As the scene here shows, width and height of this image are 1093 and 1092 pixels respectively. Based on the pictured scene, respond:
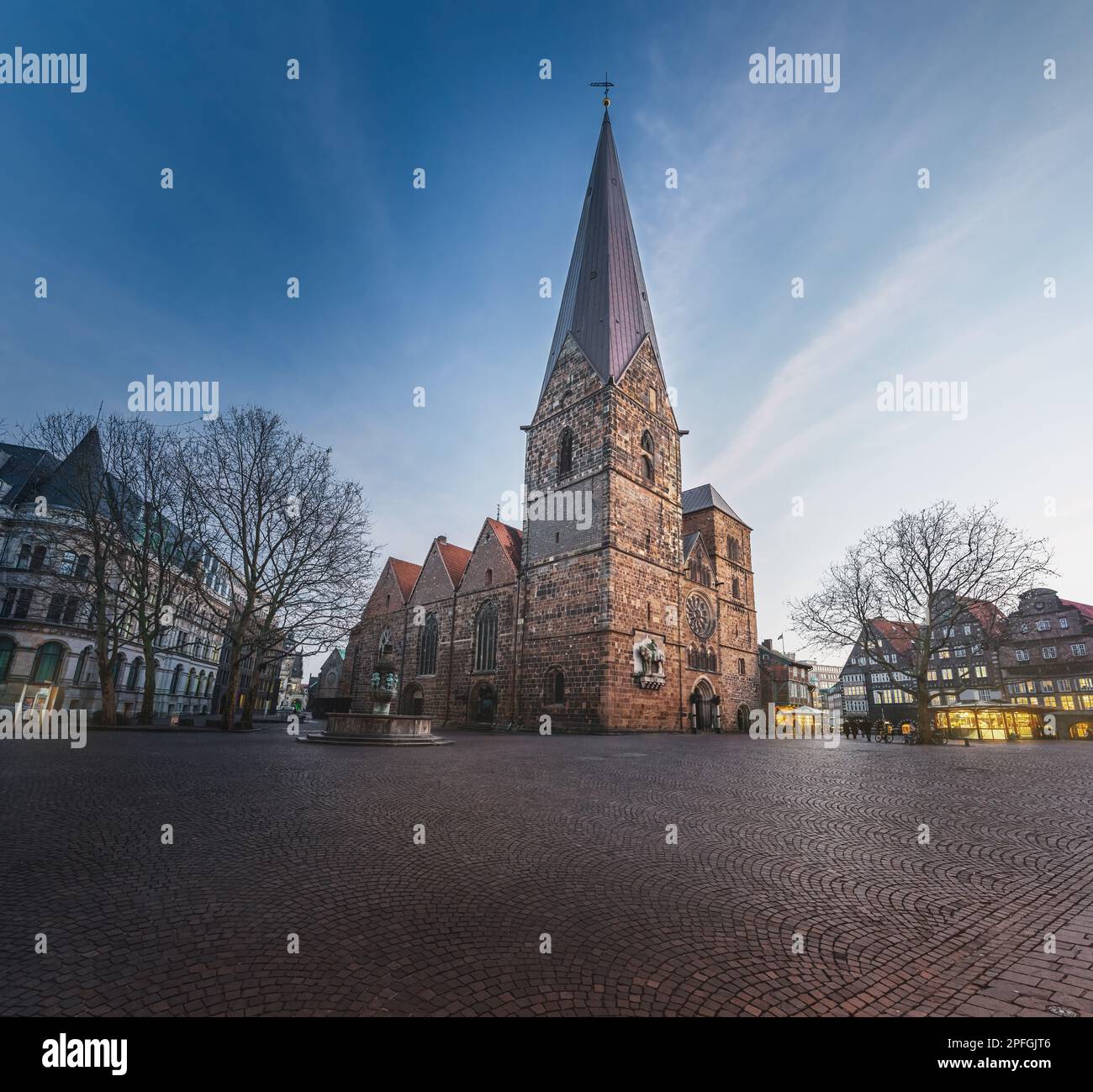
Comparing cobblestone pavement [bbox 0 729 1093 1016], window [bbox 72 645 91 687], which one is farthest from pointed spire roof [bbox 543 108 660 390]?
window [bbox 72 645 91 687]

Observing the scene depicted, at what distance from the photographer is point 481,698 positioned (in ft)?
96.0

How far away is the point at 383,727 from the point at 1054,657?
213 feet

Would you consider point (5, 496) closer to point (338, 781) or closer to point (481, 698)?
point (481, 698)

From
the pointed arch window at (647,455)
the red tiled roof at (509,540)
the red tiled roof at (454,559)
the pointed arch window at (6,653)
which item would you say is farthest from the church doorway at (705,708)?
the pointed arch window at (6,653)

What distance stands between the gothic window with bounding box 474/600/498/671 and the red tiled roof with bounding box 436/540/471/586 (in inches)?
162

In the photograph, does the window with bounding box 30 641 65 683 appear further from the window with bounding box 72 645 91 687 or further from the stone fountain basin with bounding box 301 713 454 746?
the stone fountain basin with bounding box 301 713 454 746

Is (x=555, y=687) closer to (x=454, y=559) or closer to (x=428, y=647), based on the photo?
(x=428, y=647)

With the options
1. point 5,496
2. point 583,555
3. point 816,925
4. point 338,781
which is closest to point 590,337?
point 583,555

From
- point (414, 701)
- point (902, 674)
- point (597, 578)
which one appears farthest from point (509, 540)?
point (902, 674)

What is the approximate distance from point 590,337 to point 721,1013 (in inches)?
1216

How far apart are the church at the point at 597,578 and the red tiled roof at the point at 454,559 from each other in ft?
0.52

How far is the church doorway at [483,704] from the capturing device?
2870 cm

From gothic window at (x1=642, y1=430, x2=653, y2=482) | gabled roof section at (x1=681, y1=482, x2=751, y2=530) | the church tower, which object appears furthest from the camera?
gabled roof section at (x1=681, y1=482, x2=751, y2=530)

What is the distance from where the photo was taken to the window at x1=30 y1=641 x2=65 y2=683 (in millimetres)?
28625
